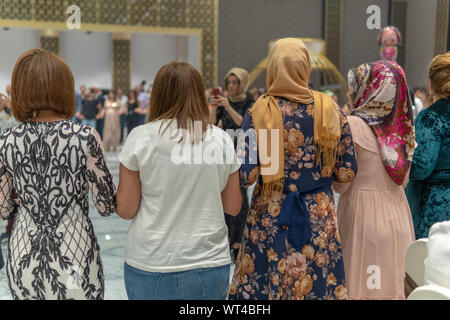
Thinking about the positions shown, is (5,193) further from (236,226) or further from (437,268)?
(236,226)

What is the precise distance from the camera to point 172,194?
1.71 meters

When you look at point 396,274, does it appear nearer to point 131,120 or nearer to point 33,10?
point 131,120

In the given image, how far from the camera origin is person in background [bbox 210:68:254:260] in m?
3.52

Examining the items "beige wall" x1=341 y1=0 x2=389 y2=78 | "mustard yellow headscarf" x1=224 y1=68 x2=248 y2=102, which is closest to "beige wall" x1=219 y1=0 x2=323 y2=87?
"beige wall" x1=341 y1=0 x2=389 y2=78

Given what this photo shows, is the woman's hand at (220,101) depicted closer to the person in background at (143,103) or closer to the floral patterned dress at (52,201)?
the floral patterned dress at (52,201)

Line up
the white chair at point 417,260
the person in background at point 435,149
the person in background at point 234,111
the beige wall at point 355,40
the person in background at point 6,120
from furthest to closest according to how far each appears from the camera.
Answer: the beige wall at point 355,40
the person in background at point 6,120
the person in background at point 234,111
the person in background at point 435,149
the white chair at point 417,260

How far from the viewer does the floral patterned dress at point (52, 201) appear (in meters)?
1.64

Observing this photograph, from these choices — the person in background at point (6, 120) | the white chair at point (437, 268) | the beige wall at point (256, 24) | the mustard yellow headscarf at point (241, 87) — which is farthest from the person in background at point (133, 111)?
the white chair at point (437, 268)

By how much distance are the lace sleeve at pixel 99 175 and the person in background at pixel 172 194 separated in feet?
0.13

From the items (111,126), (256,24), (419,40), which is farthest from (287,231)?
(256,24)

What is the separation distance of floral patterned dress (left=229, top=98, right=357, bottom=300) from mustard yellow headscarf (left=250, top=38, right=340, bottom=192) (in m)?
0.02

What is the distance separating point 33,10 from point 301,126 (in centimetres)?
1103
